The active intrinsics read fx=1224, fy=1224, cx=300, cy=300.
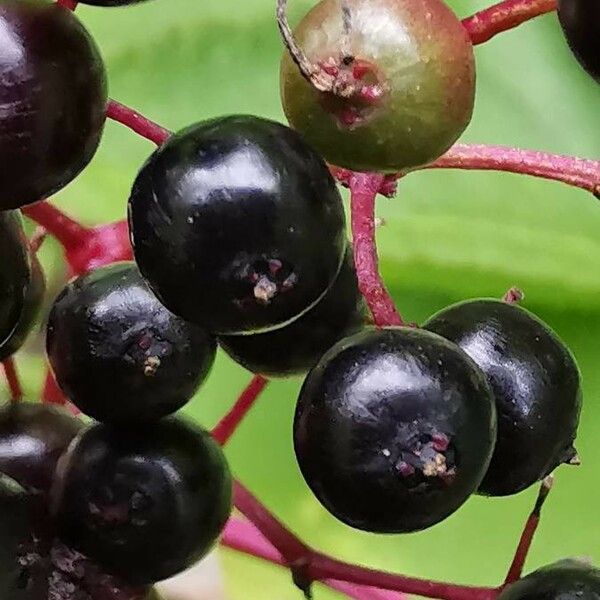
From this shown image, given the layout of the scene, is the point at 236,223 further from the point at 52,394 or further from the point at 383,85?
the point at 52,394

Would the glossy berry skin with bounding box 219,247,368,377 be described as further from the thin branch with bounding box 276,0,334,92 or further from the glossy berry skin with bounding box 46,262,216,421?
the thin branch with bounding box 276,0,334,92

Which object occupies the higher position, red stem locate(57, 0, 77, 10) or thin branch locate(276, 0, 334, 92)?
thin branch locate(276, 0, 334, 92)

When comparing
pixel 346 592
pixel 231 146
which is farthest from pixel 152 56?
pixel 231 146

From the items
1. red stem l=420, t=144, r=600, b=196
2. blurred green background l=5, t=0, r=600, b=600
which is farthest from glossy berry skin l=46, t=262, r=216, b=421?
blurred green background l=5, t=0, r=600, b=600

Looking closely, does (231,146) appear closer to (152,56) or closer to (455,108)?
(455,108)

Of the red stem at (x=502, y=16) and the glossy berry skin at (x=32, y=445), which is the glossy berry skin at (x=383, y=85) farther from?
the glossy berry skin at (x=32, y=445)

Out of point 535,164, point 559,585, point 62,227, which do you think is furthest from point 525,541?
point 62,227

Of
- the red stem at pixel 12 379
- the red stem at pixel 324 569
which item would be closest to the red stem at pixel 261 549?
the red stem at pixel 324 569
